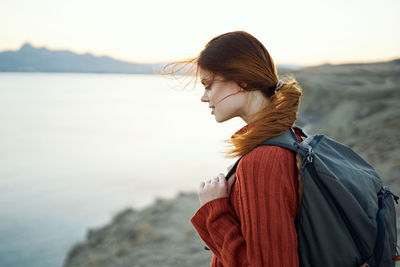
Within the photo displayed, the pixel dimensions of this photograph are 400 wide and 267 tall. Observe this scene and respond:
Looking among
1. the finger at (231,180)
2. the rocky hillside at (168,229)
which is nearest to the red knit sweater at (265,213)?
the finger at (231,180)

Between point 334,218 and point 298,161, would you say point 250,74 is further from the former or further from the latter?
point 334,218

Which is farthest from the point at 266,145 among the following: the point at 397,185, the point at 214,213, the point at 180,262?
the point at 397,185

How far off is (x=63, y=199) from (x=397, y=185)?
15.7 meters

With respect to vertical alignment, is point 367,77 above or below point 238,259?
below

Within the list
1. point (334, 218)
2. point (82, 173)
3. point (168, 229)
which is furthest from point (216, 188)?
point (82, 173)

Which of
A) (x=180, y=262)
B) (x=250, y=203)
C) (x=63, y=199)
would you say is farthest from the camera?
(x=63, y=199)

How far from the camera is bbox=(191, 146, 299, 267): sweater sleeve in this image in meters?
1.13

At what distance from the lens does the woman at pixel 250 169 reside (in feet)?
3.72

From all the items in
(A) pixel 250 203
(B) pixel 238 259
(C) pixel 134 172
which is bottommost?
(C) pixel 134 172

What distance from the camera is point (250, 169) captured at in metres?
1.17

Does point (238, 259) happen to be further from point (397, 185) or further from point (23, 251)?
point (23, 251)

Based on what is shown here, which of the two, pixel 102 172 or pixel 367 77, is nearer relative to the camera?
pixel 102 172

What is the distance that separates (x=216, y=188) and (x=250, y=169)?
21 centimetres

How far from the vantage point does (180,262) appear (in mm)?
6176
